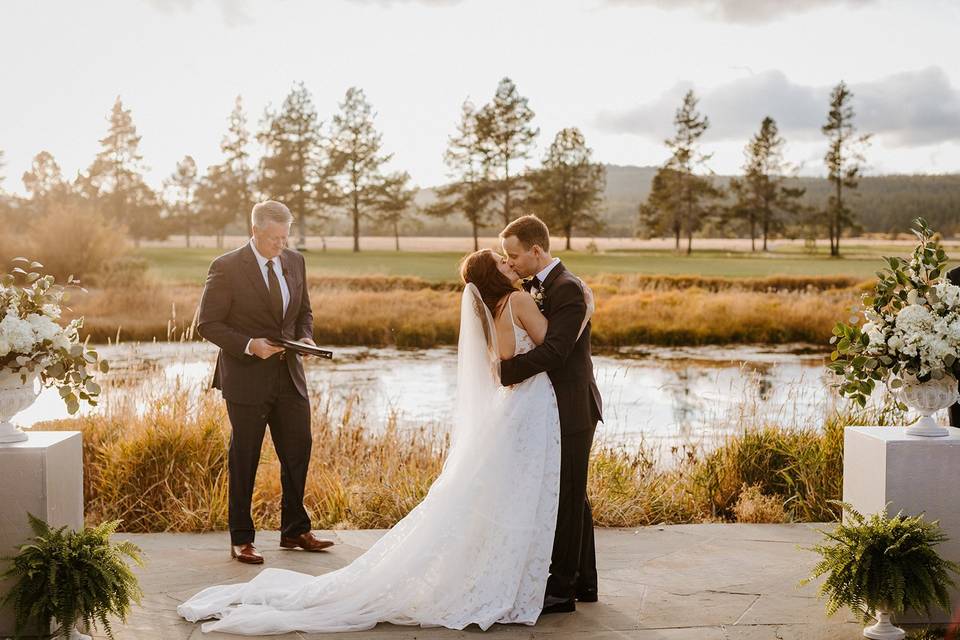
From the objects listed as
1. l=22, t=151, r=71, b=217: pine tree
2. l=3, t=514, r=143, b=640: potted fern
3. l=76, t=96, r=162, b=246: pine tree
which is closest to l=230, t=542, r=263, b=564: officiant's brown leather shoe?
l=3, t=514, r=143, b=640: potted fern

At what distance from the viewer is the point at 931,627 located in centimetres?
411

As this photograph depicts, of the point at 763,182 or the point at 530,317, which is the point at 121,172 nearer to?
the point at 763,182

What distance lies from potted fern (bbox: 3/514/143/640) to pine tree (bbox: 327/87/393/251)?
51785 millimetres

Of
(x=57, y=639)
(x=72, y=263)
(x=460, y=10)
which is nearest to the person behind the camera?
(x=57, y=639)

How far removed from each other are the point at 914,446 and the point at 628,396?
11.9 m

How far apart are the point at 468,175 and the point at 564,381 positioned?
165 feet

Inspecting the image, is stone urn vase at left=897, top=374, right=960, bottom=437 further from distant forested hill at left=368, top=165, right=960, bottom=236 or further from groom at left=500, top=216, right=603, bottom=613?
distant forested hill at left=368, top=165, right=960, bottom=236

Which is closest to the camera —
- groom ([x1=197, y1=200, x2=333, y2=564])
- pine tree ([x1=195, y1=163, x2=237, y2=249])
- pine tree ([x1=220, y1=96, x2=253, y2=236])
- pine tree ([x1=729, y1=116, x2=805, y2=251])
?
groom ([x1=197, y1=200, x2=333, y2=564])

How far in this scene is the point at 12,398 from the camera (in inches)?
157

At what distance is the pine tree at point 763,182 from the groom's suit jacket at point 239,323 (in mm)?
58756

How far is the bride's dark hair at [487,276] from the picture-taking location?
4.30 meters

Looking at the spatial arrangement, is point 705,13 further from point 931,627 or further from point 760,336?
point 931,627

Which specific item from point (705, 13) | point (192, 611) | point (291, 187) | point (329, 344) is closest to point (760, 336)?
point (705, 13)

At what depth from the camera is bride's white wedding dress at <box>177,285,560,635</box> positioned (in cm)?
416
